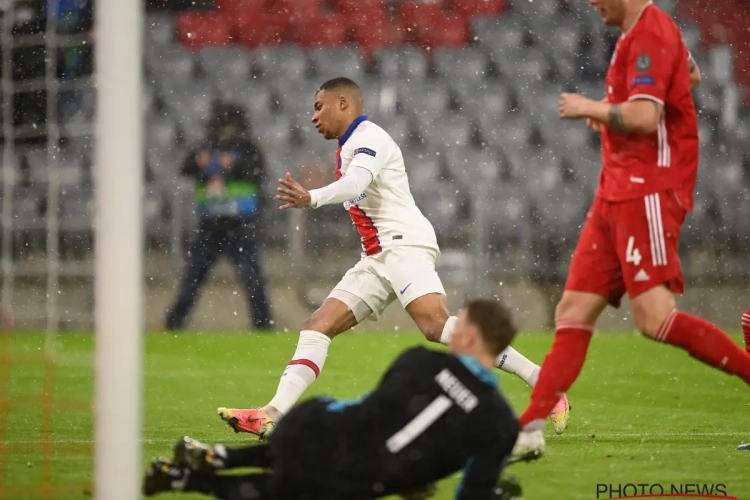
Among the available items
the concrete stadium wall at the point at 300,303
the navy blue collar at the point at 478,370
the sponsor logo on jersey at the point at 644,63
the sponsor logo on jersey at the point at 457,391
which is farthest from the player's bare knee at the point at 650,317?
the concrete stadium wall at the point at 300,303

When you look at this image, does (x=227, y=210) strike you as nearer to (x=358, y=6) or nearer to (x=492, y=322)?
(x=358, y=6)

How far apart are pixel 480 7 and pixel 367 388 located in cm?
952

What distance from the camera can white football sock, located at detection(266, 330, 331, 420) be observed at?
517cm

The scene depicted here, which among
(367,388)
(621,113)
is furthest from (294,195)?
(367,388)

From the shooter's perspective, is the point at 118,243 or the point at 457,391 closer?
the point at 118,243

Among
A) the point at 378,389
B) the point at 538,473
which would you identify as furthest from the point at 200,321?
the point at 378,389

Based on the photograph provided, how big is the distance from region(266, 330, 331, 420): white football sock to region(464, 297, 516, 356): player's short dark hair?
6.19ft

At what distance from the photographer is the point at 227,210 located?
11773mm

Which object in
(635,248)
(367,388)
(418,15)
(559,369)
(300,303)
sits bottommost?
(367,388)

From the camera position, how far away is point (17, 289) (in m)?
13.0

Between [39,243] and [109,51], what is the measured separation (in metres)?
10.8

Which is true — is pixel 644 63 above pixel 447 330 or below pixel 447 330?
above

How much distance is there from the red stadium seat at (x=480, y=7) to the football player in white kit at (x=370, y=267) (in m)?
10.5

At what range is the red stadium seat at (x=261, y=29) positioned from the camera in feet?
51.0
